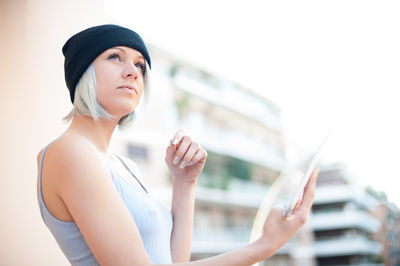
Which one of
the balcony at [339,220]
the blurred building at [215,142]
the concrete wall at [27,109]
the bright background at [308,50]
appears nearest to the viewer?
the concrete wall at [27,109]

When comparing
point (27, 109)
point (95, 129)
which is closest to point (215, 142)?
point (27, 109)

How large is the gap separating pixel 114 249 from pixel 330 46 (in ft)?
25.6

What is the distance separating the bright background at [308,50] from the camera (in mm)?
5402

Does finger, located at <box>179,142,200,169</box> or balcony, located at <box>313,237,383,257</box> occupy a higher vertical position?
finger, located at <box>179,142,200,169</box>

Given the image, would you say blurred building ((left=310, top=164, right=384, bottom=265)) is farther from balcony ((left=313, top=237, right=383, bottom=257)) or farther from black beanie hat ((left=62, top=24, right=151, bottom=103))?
black beanie hat ((left=62, top=24, right=151, bottom=103))

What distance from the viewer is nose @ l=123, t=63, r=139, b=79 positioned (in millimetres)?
656

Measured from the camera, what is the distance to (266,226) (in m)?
0.51

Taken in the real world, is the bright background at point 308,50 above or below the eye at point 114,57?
above

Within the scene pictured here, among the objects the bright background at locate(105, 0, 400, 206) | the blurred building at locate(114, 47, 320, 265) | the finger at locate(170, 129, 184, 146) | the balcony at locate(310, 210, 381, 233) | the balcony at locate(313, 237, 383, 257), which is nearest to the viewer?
the finger at locate(170, 129, 184, 146)

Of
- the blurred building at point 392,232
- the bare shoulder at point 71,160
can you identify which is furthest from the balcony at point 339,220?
the bare shoulder at point 71,160

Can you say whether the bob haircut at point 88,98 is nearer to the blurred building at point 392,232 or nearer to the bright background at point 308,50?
the bright background at point 308,50

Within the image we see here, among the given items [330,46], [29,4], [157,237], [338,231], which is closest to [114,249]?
[157,237]

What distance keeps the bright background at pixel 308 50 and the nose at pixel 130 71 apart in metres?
1.10

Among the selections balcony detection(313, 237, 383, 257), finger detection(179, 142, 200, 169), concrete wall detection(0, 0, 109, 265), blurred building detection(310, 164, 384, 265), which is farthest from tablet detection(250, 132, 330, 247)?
balcony detection(313, 237, 383, 257)
